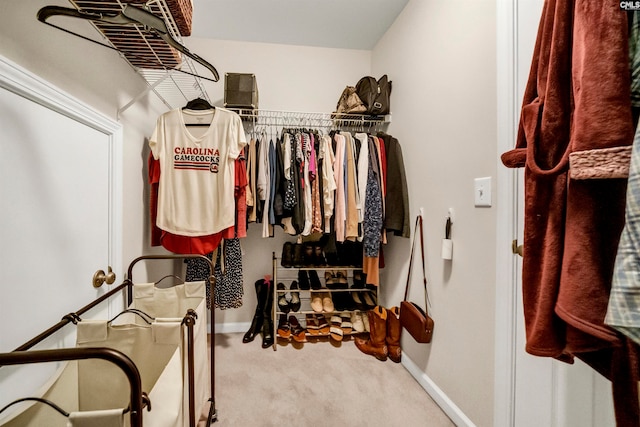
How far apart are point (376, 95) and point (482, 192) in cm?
127

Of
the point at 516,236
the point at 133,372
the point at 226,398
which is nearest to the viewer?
the point at 133,372

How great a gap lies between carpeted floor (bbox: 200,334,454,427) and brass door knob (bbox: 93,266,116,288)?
89cm

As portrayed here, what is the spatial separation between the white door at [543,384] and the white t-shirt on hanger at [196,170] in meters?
1.45

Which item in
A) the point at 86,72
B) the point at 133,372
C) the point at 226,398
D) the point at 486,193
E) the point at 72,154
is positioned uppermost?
the point at 86,72

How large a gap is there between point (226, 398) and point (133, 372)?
1.30 meters

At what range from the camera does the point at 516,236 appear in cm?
100

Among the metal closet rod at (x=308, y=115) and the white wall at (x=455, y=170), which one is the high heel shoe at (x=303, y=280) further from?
the metal closet rod at (x=308, y=115)

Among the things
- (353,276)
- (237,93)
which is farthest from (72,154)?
(353,276)

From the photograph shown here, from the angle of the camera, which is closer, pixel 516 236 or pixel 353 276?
pixel 516 236

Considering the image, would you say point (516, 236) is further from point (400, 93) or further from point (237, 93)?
point (237, 93)

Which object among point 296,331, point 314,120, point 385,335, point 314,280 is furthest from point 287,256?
point 314,120

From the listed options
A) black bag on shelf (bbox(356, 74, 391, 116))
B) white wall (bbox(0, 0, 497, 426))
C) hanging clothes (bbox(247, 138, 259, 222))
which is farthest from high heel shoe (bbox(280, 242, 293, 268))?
black bag on shelf (bbox(356, 74, 391, 116))

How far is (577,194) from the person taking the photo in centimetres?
51

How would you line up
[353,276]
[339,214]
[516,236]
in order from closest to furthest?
[516,236] < [339,214] < [353,276]
